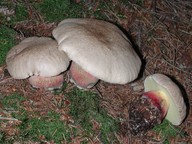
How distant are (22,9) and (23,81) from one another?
3.87ft

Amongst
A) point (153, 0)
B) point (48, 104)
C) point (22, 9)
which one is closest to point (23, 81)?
point (48, 104)

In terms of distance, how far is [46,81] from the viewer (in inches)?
114

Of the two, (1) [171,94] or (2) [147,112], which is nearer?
(1) [171,94]

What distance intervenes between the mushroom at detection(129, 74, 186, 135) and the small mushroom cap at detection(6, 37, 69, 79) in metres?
0.87

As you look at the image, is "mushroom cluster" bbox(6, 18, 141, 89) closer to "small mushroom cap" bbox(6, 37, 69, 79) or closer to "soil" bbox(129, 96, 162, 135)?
"small mushroom cap" bbox(6, 37, 69, 79)

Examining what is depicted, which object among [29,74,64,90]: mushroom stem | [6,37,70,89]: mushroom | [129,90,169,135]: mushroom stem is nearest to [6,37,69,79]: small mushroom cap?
[6,37,70,89]: mushroom

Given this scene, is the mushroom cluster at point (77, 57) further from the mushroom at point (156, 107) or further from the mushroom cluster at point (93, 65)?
the mushroom at point (156, 107)

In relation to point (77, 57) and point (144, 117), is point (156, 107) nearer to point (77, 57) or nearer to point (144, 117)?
point (144, 117)

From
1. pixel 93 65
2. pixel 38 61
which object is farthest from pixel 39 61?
pixel 93 65

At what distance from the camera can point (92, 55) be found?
2.50 metres

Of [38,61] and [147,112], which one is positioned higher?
[38,61]

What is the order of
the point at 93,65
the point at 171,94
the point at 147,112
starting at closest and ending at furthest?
the point at 93,65 < the point at 171,94 < the point at 147,112

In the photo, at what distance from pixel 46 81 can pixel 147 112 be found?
1.04 meters

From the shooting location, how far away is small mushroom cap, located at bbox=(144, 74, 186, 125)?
2.82 meters
